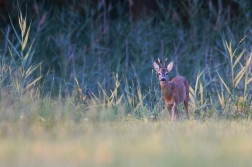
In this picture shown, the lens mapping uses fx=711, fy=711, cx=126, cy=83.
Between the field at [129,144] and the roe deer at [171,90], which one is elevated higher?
the roe deer at [171,90]

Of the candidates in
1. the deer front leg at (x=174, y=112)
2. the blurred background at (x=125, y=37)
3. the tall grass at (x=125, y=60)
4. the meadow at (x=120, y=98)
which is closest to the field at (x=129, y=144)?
the meadow at (x=120, y=98)

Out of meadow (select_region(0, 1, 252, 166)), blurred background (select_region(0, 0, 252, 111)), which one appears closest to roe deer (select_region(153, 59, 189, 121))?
meadow (select_region(0, 1, 252, 166))

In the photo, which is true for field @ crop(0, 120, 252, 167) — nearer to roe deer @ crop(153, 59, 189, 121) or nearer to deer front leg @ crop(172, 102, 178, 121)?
deer front leg @ crop(172, 102, 178, 121)

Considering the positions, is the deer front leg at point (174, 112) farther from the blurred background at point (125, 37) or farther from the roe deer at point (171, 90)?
the blurred background at point (125, 37)

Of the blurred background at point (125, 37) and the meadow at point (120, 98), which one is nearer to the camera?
the meadow at point (120, 98)

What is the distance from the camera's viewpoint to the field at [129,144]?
5.14 m

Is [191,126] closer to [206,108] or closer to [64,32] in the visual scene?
[206,108]

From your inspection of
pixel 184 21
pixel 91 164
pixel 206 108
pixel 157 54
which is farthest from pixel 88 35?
pixel 91 164

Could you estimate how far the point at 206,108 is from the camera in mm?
8797

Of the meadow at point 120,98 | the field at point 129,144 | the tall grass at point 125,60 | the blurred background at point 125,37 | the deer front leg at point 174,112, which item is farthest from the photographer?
the blurred background at point 125,37

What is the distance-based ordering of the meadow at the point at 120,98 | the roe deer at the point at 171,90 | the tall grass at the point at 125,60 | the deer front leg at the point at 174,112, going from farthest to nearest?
the tall grass at the point at 125,60
the roe deer at the point at 171,90
the deer front leg at the point at 174,112
the meadow at the point at 120,98

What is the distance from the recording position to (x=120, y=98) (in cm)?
852

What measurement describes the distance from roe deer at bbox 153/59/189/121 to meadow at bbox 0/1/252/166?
0.38ft

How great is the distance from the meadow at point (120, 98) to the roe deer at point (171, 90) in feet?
0.38
